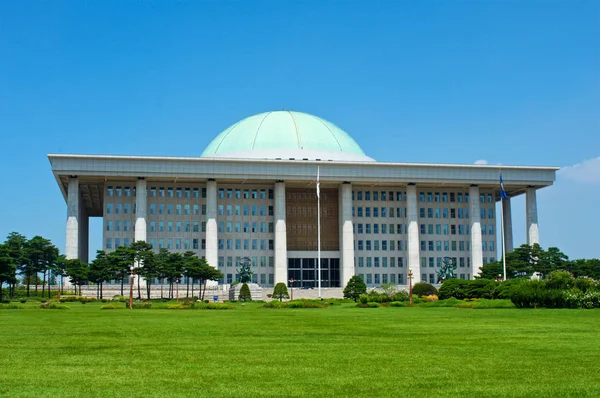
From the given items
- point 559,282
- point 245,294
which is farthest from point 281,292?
point 559,282

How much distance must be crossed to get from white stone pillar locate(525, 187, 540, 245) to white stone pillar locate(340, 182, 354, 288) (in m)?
25.2

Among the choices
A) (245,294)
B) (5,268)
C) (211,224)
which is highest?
(211,224)

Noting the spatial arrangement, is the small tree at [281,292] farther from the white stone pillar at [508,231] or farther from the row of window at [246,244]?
the white stone pillar at [508,231]

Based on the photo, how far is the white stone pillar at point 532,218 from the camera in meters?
99.6

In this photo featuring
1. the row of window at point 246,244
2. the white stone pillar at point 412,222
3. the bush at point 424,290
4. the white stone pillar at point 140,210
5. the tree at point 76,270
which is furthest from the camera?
the white stone pillar at point 412,222

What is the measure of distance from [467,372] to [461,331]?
33.1 ft

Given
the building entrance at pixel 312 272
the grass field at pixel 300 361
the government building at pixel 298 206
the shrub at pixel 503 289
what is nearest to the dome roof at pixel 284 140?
the government building at pixel 298 206

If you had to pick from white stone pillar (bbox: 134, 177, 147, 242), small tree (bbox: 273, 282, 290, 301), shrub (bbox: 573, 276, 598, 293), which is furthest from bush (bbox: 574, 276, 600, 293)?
white stone pillar (bbox: 134, 177, 147, 242)

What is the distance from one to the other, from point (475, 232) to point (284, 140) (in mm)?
29785

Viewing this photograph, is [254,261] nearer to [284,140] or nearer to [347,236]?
[347,236]

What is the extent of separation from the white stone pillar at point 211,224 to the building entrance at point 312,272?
10898 mm

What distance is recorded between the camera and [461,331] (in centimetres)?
→ 2466

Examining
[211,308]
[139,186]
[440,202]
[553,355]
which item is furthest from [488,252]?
[553,355]

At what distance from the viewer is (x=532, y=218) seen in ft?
328
